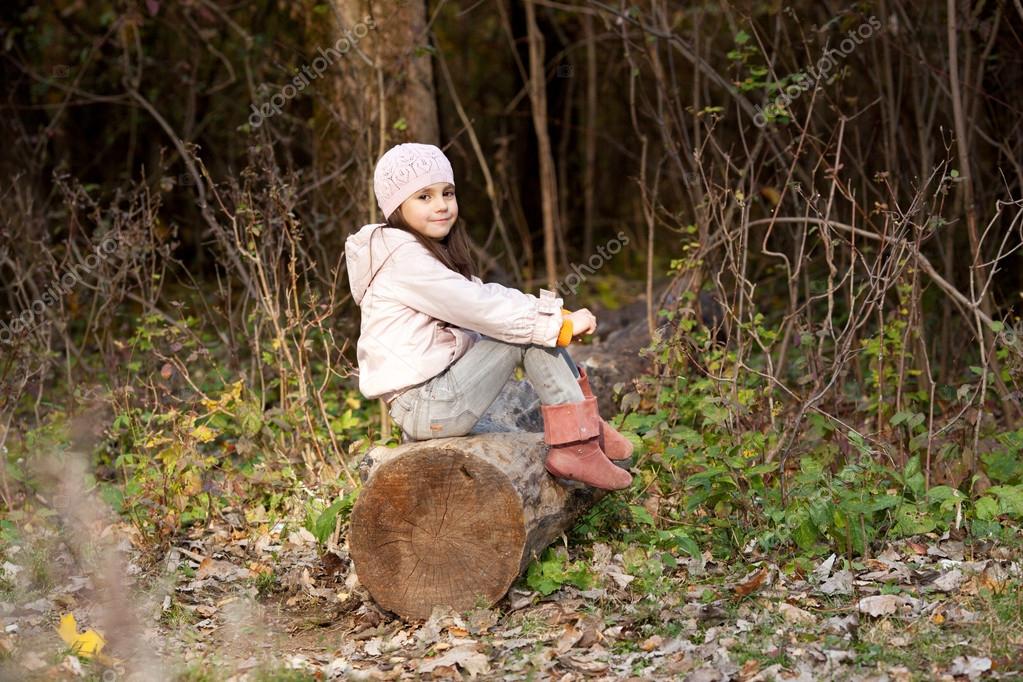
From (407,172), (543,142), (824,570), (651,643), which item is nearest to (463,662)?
(651,643)

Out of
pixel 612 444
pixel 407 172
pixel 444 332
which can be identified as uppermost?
pixel 407 172

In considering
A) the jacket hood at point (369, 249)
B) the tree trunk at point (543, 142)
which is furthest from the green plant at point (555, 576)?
the tree trunk at point (543, 142)

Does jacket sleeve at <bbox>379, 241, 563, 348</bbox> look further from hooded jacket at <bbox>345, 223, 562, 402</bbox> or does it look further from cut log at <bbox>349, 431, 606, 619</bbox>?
cut log at <bbox>349, 431, 606, 619</bbox>

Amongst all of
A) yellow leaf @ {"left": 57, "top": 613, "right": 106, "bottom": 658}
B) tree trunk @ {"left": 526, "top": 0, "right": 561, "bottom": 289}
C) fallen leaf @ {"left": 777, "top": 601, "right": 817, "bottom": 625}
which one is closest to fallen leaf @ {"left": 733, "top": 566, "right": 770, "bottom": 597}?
fallen leaf @ {"left": 777, "top": 601, "right": 817, "bottom": 625}

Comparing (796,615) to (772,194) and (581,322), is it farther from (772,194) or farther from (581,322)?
(772,194)

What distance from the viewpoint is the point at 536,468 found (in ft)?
14.3

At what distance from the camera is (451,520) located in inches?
168

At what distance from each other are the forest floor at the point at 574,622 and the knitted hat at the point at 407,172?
1474 mm

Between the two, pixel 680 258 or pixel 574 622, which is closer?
pixel 574 622

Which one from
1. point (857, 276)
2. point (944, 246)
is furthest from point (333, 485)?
point (944, 246)

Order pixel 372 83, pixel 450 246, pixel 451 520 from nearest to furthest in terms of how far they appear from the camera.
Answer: pixel 451 520
pixel 450 246
pixel 372 83

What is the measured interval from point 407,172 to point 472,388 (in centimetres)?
84

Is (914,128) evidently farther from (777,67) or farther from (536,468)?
(536,468)

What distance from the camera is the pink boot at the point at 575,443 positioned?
4.34 metres
